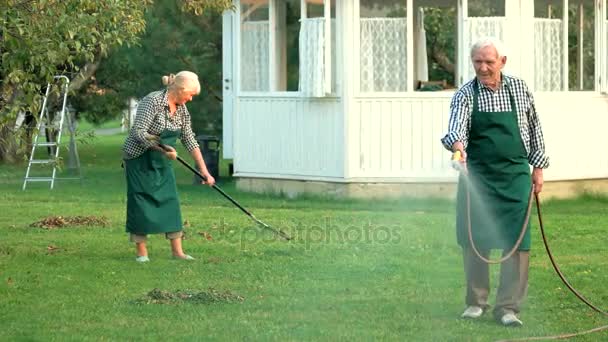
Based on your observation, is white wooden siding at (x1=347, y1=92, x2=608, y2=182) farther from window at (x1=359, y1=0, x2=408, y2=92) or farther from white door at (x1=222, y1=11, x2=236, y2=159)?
white door at (x1=222, y1=11, x2=236, y2=159)

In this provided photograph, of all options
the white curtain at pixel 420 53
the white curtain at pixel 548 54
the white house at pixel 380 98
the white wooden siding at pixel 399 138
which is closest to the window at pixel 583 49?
the white house at pixel 380 98

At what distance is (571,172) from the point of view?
1883 centimetres

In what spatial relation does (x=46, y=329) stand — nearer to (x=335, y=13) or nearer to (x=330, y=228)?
(x=330, y=228)

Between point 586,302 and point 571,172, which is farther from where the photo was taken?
point 571,172

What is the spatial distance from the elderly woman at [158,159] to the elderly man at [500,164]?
3678mm

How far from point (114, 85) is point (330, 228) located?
687 inches

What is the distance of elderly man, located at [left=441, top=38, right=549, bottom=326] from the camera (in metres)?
8.83

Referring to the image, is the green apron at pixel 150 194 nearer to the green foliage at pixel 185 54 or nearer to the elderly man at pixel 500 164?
the elderly man at pixel 500 164

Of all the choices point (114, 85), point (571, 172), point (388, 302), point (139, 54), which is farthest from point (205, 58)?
point (388, 302)

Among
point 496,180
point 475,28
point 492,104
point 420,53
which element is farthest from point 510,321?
point 420,53

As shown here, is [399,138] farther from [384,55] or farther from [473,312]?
[473,312]

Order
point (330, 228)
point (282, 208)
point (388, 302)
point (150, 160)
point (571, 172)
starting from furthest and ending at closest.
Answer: point (571, 172) → point (282, 208) → point (330, 228) → point (150, 160) → point (388, 302)

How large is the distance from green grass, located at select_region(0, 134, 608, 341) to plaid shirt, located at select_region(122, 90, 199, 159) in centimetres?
109

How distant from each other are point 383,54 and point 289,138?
6.09ft
